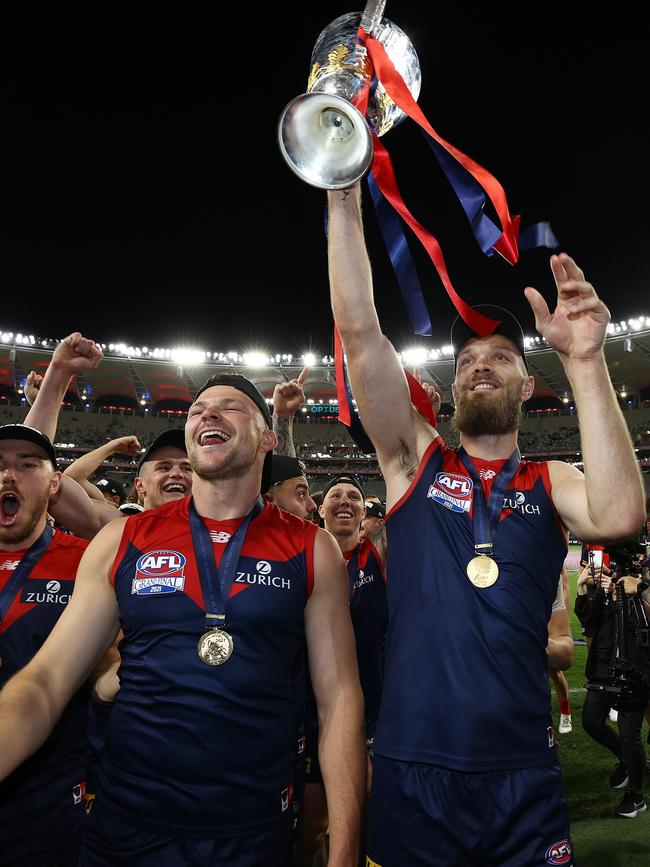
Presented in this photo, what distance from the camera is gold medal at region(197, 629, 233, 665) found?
1930 millimetres

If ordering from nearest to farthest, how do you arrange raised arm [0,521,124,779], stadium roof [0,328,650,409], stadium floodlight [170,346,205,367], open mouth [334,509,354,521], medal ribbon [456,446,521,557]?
raised arm [0,521,124,779] → medal ribbon [456,446,521,557] → open mouth [334,509,354,521] → stadium roof [0,328,650,409] → stadium floodlight [170,346,205,367]

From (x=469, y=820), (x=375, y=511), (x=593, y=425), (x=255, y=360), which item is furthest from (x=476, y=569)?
(x=255, y=360)

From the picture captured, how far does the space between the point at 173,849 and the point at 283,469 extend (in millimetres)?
2718

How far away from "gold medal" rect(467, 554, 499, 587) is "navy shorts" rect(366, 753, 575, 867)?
58cm

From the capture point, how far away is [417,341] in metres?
37.9

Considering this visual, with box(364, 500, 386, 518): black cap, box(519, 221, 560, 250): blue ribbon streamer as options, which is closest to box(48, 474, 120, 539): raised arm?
box(519, 221, 560, 250): blue ribbon streamer

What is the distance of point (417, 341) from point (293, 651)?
121 feet

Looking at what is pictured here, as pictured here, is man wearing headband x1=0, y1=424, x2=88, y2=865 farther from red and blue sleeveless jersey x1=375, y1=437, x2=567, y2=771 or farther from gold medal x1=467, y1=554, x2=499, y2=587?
gold medal x1=467, y1=554, x2=499, y2=587

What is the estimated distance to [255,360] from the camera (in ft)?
128

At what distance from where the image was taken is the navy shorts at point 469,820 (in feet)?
5.89

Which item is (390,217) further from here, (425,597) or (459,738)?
(459,738)

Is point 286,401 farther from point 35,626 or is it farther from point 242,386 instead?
point 35,626

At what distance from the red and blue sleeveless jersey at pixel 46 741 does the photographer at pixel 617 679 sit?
4.13 metres

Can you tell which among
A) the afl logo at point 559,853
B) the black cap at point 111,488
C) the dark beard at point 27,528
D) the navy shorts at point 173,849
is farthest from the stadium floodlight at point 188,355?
the afl logo at point 559,853
